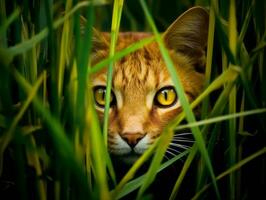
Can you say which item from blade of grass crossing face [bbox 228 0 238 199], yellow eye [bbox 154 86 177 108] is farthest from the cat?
blade of grass crossing face [bbox 228 0 238 199]

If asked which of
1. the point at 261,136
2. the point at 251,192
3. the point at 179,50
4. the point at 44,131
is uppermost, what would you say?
the point at 179,50

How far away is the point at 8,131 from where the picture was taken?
0.70 m

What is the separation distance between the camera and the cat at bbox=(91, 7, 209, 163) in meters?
1.09

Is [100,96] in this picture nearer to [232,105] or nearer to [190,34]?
[190,34]

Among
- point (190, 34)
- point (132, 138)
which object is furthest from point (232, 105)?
point (190, 34)

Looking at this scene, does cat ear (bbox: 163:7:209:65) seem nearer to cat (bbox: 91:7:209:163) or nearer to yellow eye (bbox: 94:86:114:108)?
cat (bbox: 91:7:209:163)

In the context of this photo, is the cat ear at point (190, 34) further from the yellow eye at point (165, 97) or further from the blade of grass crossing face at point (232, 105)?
the blade of grass crossing face at point (232, 105)

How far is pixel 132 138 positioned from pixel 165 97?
0.62 feet

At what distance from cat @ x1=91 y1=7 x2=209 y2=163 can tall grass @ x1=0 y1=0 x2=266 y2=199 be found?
0.14m

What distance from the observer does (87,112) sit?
0.75m

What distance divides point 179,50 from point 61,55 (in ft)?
1.89

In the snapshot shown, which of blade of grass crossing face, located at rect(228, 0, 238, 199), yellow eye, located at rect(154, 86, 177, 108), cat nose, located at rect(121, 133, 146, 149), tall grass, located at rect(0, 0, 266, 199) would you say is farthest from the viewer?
yellow eye, located at rect(154, 86, 177, 108)

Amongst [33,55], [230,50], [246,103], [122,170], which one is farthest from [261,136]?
[33,55]

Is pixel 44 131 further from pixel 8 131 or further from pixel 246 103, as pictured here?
pixel 246 103
